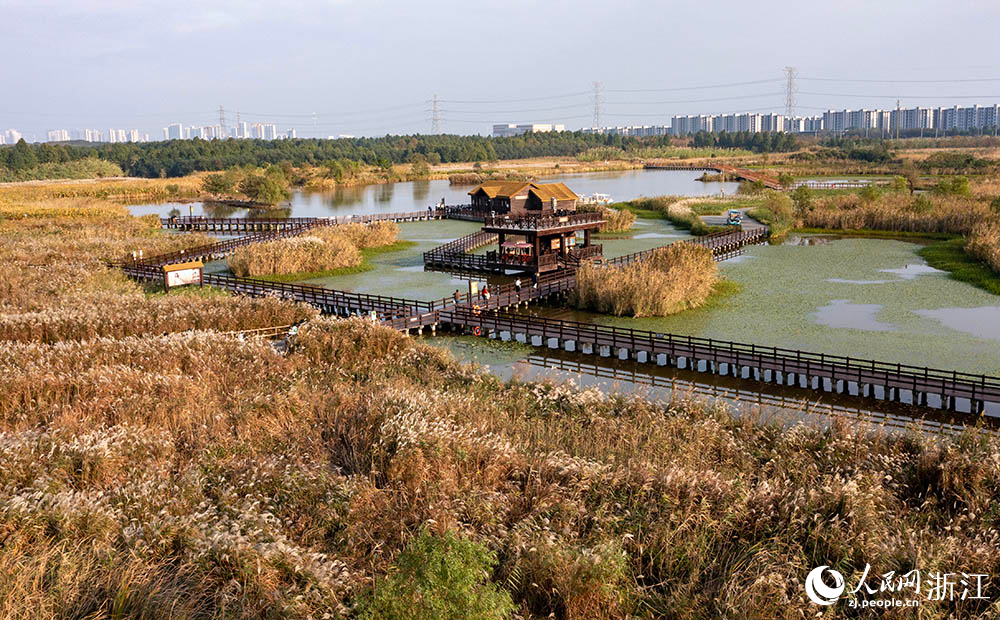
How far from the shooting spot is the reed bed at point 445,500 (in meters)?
8.70

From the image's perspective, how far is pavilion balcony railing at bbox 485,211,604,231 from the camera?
1526 inches

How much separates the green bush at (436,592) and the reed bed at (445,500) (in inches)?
5.7

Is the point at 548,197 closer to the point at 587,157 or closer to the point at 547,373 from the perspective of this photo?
the point at 547,373

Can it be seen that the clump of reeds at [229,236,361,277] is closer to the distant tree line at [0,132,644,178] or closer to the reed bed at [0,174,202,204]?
the reed bed at [0,174,202,204]

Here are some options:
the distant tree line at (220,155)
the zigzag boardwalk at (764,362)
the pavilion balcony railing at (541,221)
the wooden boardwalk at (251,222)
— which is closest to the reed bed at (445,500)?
the zigzag boardwalk at (764,362)

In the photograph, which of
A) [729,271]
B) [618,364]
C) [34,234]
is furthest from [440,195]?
[618,364]

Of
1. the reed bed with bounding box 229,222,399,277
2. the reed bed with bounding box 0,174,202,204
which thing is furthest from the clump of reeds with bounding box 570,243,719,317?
the reed bed with bounding box 0,174,202,204

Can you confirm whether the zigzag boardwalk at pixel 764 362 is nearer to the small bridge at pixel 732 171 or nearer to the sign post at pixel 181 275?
the sign post at pixel 181 275

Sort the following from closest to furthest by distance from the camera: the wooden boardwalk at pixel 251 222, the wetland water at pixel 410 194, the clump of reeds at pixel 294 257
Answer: the clump of reeds at pixel 294 257
the wooden boardwalk at pixel 251 222
the wetland water at pixel 410 194

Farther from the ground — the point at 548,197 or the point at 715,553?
the point at 548,197

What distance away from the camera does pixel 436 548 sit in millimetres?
7684

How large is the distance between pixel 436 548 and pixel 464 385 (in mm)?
11783

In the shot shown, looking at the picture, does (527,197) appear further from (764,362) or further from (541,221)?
(764,362)

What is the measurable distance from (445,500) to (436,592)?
145 inches
